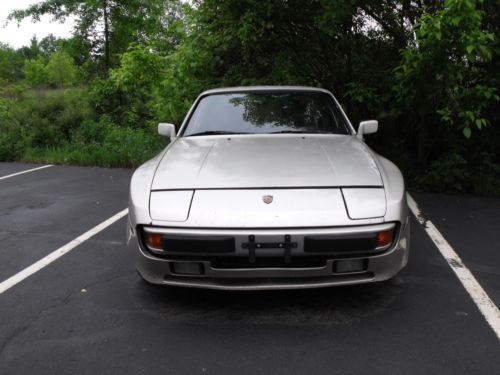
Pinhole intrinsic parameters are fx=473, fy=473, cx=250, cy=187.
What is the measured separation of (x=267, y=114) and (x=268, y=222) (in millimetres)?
1688

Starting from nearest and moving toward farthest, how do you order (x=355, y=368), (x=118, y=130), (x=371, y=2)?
(x=355, y=368) < (x=371, y=2) < (x=118, y=130)

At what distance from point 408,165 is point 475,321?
13.1ft

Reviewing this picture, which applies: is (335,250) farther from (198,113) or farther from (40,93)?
(40,93)

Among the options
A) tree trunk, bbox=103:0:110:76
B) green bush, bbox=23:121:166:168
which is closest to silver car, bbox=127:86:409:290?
green bush, bbox=23:121:166:168

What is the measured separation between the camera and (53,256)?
3.86 m

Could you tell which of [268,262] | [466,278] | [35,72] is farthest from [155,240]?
[35,72]

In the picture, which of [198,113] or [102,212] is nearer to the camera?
[198,113]

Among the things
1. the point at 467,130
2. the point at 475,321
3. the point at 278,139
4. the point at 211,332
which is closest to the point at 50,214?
the point at 278,139

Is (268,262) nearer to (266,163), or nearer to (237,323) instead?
(237,323)

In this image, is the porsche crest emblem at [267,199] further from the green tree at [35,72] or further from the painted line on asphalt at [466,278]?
the green tree at [35,72]

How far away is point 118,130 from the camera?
9859mm

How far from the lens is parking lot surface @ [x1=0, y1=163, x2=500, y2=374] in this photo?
2.33 m

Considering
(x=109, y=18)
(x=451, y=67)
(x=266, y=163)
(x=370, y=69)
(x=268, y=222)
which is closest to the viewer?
(x=268, y=222)

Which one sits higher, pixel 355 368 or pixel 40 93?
pixel 40 93
